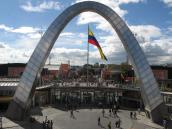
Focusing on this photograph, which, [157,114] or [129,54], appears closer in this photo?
[157,114]

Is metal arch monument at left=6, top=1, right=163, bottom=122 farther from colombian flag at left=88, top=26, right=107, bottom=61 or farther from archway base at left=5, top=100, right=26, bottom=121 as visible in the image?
colombian flag at left=88, top=26, right=107, bottom=61

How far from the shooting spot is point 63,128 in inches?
1564

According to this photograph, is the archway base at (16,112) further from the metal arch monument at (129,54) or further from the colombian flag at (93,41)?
the colombian flag at (93,41)

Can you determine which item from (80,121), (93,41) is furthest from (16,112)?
(93,41)

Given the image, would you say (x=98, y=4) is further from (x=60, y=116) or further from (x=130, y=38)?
(x=60, y=116)

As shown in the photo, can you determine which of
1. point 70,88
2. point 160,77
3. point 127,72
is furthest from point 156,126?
point 127,72

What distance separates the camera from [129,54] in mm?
46344

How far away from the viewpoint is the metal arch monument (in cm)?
4231

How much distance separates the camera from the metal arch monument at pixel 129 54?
42.3 metres

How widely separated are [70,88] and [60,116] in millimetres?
18948

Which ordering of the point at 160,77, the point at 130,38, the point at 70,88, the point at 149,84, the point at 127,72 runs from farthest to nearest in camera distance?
the point at 127,72 → the point at 160,77 → the point at 70,88 → the point at 130,38 → the point at 149,84

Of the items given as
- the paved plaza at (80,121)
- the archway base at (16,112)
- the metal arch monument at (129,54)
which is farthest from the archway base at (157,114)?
the archway base at (16,112)

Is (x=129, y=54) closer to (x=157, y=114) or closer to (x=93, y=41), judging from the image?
(x=157, y=114)

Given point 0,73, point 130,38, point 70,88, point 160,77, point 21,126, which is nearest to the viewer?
point 21,126
